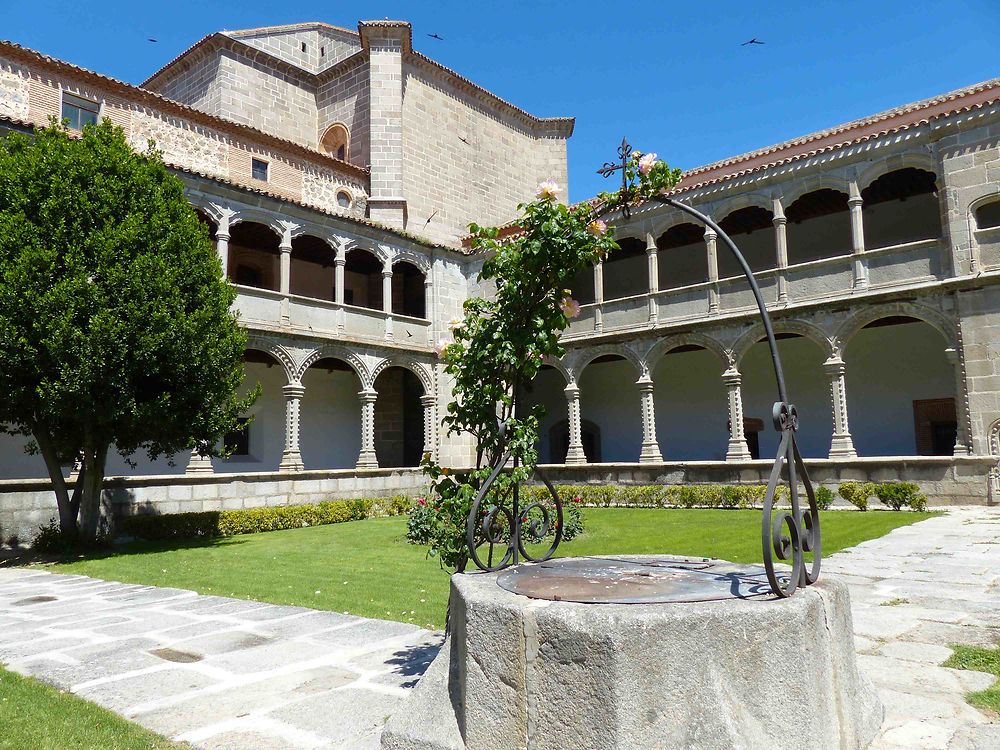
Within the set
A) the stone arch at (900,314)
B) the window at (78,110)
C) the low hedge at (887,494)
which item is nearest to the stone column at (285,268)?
the window at (78,110)

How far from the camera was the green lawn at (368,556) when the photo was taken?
7.04 metres

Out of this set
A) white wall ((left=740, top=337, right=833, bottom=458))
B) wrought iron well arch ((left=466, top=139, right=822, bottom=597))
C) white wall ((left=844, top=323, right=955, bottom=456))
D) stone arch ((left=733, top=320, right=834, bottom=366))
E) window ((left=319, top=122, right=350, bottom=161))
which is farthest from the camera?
window ((left=319, top=122, right=350, bottom=161))

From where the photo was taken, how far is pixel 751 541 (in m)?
10.1

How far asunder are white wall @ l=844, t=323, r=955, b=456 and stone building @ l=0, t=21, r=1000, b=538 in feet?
0.17

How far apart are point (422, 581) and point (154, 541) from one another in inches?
300

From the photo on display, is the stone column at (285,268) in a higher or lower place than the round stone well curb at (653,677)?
higher

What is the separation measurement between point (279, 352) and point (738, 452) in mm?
11213

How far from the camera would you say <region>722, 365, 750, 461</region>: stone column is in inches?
672

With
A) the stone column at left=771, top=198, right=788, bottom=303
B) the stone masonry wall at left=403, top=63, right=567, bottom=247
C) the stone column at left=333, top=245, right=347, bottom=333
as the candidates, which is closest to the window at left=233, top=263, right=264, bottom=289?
the stone column at left=333, top=245, right=347, bottom=333

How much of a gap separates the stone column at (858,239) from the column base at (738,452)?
4.33 metres

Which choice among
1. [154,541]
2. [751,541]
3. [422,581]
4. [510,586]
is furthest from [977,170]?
[154,541]

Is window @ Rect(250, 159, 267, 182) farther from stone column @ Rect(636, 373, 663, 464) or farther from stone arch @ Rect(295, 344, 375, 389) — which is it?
stone column @ Rect(636, 373, 663, 464)

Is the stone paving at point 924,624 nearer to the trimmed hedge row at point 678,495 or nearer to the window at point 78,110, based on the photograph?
the trimmed hedge row at point 678,495

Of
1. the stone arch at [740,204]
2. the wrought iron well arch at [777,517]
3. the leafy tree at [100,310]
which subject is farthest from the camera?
the stone arch at [740,204]
